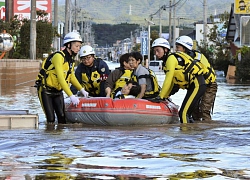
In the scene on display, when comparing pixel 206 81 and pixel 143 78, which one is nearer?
pixel 143 78

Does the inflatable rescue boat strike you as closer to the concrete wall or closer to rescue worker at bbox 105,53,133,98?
rescue worker at bbox 105,53,133,98

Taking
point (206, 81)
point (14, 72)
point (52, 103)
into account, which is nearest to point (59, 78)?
point (52, 103)

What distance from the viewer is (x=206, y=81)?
15.4m

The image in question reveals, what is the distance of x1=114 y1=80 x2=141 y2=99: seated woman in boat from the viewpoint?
14867 mm

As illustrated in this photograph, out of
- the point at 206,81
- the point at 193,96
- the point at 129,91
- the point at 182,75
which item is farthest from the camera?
the point at 206,81

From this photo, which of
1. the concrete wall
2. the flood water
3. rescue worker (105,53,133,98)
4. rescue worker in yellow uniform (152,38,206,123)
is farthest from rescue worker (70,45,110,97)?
the concrete wall

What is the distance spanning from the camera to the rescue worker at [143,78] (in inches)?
588

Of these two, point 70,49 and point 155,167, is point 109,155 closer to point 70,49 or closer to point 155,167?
point 155,167

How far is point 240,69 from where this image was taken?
149 feet

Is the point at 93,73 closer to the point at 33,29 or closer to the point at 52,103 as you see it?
the point at 52,103

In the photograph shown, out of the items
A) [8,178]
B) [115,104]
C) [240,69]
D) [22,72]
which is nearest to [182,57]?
[115,104]

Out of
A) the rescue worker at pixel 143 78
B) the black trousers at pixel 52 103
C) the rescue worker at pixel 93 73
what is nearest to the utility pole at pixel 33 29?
the rescue worker at pixel 93 73

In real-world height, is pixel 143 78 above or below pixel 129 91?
above

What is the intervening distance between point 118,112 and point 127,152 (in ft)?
14.4
